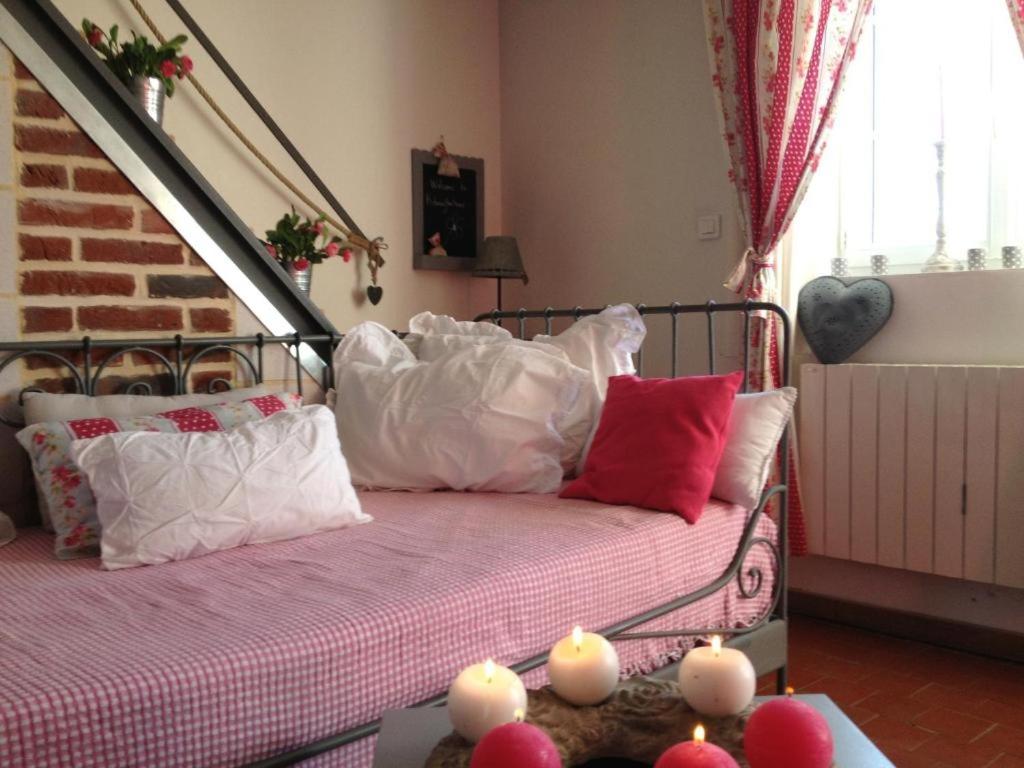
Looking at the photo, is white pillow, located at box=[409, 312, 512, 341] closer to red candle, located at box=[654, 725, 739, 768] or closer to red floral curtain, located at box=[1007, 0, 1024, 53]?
red floral curtain, located at box=[1007, 0, 1024, 53]

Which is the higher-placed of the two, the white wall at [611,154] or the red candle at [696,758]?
the white wall at [611,154]

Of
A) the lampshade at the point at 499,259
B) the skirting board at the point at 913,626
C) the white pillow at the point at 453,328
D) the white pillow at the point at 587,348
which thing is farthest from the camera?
the lampshade at the point at 499,259

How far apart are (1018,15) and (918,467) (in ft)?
3.98

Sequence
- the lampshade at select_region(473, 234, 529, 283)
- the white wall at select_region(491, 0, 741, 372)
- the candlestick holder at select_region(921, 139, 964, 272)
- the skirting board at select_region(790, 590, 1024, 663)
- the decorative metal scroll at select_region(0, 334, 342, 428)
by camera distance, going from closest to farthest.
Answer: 1. the decorative metal scroll at select_region(0, 334, 342, 428)
2. the skirting board at select_region(790, 590, 1024, 663)
3. the candlestick holder at select_region(921, 139, 964, 272)
4. the white wall at select_region(491, 0, 741, 372)
5. the lampshade at select_region(473, 234, 529, 283)

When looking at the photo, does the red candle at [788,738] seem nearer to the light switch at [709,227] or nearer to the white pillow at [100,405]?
the white pillow at [100,405]

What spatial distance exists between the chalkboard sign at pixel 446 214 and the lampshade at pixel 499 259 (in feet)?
0.37

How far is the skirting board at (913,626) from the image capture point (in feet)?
8.61

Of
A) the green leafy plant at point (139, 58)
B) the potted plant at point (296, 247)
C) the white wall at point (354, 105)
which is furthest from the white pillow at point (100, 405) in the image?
the white wall at point (354, 105)

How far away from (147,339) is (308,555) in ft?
2.61

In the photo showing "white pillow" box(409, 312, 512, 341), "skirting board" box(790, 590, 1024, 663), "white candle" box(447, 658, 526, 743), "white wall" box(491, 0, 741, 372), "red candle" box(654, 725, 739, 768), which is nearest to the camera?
"red candle" box(654, 725, 739, 768)

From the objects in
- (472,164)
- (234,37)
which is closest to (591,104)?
(472,164)

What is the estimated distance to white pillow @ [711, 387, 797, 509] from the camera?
1.95 metres

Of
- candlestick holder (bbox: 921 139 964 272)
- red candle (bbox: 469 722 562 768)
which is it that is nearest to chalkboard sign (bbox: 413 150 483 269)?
candlestick holder (bbox: 921 139 964 272)

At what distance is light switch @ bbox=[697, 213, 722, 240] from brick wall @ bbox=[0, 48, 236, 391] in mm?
1726
